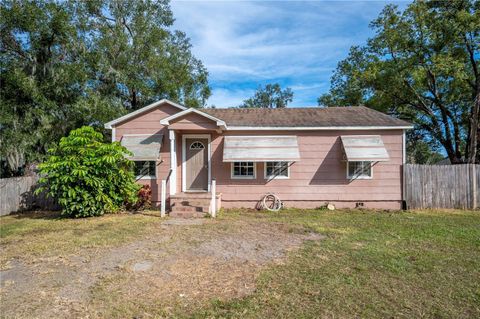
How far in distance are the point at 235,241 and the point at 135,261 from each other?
217cm

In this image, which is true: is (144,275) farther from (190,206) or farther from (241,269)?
(190,206)

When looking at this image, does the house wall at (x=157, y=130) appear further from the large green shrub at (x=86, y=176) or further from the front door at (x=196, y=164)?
the large green shrub at (x=86, y=176)

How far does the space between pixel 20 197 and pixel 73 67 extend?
628 centimetres

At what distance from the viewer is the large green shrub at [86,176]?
28.1 feet

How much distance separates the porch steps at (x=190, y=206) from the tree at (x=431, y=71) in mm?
13211

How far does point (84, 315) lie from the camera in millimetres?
3256

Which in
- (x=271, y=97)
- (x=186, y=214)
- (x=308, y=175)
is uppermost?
(x=271, y=97)

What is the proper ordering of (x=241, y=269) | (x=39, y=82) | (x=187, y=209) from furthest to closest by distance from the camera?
(x=39, y=82), (x=187, y=209), (x=241, y=269)

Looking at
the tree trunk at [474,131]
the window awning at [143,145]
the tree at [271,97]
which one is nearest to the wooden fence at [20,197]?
the window awning at [143,145]

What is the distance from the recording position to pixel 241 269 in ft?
Result: 15.2

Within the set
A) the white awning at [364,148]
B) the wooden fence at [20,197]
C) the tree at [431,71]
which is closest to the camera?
the white awning at [364,148]

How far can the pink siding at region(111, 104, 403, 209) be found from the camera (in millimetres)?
10336

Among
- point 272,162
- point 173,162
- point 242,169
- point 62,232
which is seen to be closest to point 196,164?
point 173,162

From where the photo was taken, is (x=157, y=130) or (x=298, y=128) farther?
(x=157, y=130)
